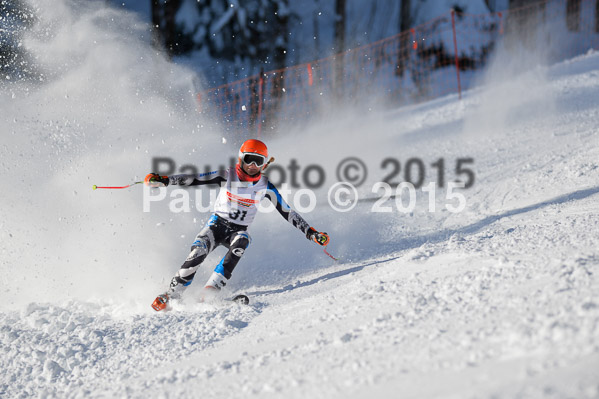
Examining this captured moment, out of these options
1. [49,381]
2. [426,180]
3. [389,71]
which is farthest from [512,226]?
[389,71]

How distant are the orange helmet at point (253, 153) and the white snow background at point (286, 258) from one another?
115 centimetres

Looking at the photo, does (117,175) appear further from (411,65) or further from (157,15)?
(411,65)

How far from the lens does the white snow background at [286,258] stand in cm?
214

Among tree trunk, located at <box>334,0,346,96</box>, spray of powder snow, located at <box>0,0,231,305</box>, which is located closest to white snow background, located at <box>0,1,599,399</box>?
spray of powder snow, located at <box>0,0,231,305</box>

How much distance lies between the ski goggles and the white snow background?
3.73 ft

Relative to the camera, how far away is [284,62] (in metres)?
13.6

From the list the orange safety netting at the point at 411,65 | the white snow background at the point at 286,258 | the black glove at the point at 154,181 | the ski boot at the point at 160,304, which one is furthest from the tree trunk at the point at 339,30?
the ski boot at the point at 160,304

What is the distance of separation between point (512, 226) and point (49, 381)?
3.80 m

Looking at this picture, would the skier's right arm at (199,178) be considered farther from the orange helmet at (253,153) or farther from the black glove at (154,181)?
the orange helmet at (253,153)

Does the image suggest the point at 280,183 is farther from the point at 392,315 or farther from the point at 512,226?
the point at 392,315

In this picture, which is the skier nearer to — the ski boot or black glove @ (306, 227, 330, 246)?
black glove @ (306, 227, 330, 246)

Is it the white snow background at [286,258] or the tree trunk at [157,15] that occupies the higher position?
the tree trunk at [157,15]

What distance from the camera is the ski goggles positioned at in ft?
13.5

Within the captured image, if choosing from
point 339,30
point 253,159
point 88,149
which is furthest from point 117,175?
point 339,30
